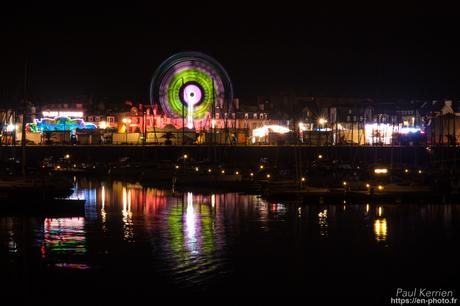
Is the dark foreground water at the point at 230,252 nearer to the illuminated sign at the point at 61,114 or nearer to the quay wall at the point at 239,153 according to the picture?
the quay wall at the point at 239,153

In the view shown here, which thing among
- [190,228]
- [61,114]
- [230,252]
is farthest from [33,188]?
[61,114]

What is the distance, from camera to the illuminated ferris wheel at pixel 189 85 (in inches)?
3794

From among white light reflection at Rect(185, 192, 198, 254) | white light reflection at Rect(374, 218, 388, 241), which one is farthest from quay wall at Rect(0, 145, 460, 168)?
white light reflection at Rect(374, 218, 388, 241)

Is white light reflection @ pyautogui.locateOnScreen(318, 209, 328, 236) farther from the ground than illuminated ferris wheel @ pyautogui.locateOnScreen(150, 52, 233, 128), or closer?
closer

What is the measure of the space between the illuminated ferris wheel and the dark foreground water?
48837mm

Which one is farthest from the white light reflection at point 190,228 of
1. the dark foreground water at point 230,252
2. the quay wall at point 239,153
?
the quay wall at point 239,153

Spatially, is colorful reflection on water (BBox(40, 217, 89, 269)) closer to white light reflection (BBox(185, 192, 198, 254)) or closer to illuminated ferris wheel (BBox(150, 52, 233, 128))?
white light reflection (BBox(185, 192, 198, 254))

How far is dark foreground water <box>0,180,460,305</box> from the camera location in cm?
2577

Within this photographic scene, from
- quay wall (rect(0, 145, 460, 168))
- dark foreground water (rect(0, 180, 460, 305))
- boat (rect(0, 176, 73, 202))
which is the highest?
quay wall (rect(0, 145, 460, 168))

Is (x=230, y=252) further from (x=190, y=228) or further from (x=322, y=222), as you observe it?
(x=322, y=222)

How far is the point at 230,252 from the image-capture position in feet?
105

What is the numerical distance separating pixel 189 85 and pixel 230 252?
6633 centimetres

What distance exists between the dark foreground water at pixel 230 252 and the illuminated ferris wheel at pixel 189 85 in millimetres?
48837

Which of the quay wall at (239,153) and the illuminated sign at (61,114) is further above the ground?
the illuminated sign at (61,114)
